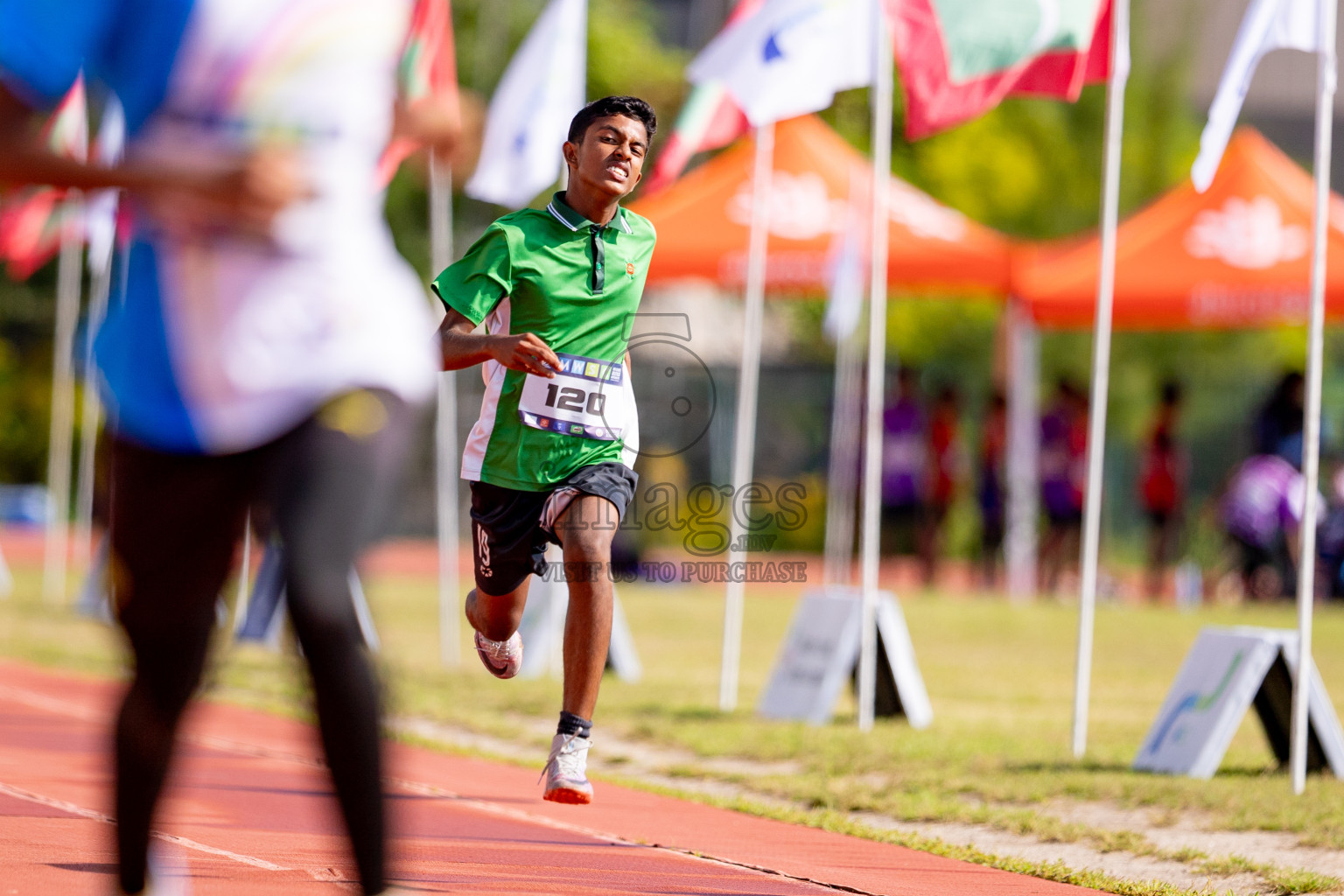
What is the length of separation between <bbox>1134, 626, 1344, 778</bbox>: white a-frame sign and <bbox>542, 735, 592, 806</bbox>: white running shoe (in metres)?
3.37

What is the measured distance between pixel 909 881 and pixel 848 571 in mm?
16372

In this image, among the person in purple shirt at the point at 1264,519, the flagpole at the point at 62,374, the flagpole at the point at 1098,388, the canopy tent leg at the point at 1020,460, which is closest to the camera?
the flagpole at the point at 1098,388

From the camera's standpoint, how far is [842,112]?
1217 inches

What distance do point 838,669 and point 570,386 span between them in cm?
418

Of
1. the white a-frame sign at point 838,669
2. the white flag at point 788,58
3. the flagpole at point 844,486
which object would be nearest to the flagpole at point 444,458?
the white flag at point 788,58

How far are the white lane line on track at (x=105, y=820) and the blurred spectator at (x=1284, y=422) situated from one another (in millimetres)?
13706

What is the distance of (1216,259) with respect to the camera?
16484 millimetres

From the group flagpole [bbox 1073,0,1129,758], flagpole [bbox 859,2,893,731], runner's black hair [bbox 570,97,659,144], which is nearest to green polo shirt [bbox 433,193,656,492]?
runner's black hair [bbox 570,97,659,144]

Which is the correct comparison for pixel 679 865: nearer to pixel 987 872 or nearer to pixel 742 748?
pixel 987 872

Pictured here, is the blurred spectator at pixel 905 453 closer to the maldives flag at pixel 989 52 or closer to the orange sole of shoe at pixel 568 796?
the maldives flag at pixel 989 52

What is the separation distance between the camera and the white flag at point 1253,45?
732 cm

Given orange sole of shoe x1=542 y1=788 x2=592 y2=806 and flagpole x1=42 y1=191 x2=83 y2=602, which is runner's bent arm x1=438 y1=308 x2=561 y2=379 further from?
flagpole x1=42 y1=191 x2=83 y2=602

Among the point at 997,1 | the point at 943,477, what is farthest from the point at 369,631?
the point at 943,477

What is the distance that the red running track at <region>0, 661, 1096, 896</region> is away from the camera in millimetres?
4777
